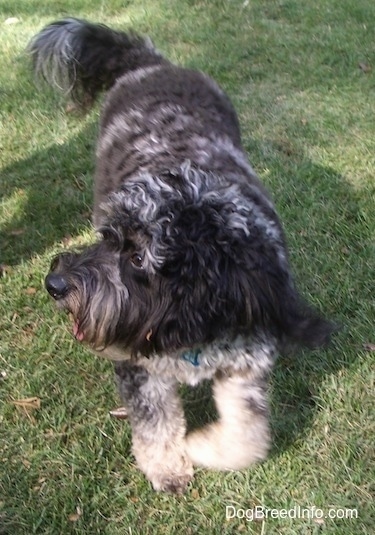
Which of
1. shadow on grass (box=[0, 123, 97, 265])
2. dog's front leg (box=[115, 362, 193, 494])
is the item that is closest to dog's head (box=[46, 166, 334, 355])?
dog's front leg (box=[115, 362, 193, 494])

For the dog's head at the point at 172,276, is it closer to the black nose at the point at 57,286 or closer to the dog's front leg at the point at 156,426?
the black nose at the point at 57,286

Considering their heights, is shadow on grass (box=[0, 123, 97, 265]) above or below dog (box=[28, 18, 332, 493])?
below

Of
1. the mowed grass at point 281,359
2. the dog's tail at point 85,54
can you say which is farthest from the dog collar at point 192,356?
the dog's tail at point 85,54

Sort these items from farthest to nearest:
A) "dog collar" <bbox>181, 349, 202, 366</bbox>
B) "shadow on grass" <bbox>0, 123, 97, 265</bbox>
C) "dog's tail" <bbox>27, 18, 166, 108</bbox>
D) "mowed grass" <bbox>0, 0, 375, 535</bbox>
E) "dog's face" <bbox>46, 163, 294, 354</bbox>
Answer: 1. "shadow on grass" <bbox>0, 123, 97, 265</bbox>
2. "dog's tail" <bbox>27, 18, 166, 108</bbox>
3. "mowed grass" <bbox>0, 0, 375, 535</bbox>
4. "dog collar" <bbox>181, 349, 202, 366</bbox>
5. "dog's face" <bbox>46, 163, 294, 354</bbox>

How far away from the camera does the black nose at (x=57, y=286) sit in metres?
2.31

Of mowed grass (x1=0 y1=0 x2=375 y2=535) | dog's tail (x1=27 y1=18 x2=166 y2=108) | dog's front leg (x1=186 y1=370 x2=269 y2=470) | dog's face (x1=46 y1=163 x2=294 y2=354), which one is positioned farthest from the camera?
dog's tail (x1=27 y1=18 x2=166 y2=108)

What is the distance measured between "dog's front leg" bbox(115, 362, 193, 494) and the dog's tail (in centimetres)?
227

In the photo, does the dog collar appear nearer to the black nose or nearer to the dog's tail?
the black nose

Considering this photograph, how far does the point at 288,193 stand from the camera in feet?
15.8

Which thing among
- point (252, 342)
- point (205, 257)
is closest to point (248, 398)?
point (252, 342)

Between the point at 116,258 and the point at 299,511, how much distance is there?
147 centimetres

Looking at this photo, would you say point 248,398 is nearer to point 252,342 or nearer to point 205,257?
point 252,342

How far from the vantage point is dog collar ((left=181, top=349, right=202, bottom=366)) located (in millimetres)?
2500

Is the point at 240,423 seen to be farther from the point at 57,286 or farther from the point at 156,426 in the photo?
the point at 57,286
